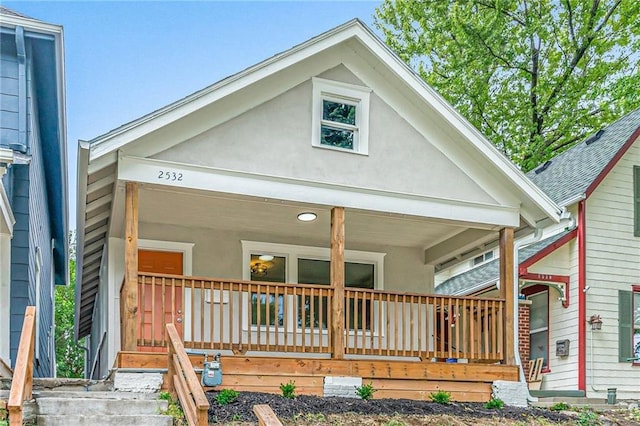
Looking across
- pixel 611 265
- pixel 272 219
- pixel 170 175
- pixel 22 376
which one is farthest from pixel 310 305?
pixel 611 265

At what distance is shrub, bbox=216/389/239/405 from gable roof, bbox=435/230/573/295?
22.0ft

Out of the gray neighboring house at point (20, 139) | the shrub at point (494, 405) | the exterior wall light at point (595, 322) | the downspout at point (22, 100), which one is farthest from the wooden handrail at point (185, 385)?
the exterior wall light at point (595, 322)

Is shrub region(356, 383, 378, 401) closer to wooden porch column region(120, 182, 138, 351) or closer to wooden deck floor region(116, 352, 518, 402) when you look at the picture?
wooden deck floor region(116, 352, 518, 402)

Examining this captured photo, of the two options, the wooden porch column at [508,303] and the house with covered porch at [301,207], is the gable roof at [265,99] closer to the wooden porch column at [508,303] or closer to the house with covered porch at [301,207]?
the house with covered porch at [301,207]

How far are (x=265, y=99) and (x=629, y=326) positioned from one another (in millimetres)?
8246

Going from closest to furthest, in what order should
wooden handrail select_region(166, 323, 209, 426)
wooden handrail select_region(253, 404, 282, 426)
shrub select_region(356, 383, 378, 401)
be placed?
1. wooden handrail select_region(253, 404, 282, 426)
2. wooden handrail select_region(166, 323, 209, 426)
3. shrub select_region(356, 383, 378, 401)

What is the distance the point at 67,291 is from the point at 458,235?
92.0 feet

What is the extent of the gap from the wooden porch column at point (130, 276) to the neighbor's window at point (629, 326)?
898cm

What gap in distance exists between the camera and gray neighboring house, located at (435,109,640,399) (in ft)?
42.4

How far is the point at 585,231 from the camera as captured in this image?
13.4 m

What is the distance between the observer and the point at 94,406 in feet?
22.9

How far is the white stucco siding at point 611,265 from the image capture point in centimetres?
1291

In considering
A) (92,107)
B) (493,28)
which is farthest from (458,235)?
(92,107)

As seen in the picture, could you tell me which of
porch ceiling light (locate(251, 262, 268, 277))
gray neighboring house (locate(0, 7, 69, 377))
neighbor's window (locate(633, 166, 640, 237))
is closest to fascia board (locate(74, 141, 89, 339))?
gray neighboring house (locate(0, 7, 69, 377))
